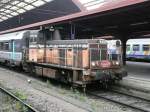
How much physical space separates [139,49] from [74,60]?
27074 mm

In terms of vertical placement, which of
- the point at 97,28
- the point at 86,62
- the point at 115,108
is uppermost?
the point at 97,28

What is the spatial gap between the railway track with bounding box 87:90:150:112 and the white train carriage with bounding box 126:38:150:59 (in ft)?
82.1

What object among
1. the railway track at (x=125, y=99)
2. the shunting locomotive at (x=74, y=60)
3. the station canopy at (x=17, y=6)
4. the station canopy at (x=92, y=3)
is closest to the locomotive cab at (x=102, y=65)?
the shunting locomotive at (x=74, y=60)

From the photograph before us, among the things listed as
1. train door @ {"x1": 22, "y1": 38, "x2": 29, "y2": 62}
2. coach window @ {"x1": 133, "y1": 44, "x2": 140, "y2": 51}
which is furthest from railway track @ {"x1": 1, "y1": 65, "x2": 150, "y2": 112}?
coach window @ {"x1": 133, "y1": 44, "x2": 140, "y2": 51}

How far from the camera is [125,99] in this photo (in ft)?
44.5

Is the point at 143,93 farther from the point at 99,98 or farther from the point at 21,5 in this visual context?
the point at 21,5

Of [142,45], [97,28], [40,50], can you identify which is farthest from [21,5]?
[40,50]

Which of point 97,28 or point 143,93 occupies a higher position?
point 97,28

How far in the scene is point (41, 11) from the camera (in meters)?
60.0

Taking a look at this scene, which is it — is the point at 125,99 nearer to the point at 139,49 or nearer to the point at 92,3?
the point at 139,49

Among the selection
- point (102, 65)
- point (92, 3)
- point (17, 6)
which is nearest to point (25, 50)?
point (102, 65)

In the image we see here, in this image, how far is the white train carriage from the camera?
39.5 metres

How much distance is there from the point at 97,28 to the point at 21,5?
30204 millimetres

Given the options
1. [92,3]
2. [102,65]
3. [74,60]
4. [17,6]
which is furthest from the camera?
[17,6]
